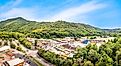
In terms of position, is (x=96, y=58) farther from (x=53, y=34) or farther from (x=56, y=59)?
(x=53, y=34)

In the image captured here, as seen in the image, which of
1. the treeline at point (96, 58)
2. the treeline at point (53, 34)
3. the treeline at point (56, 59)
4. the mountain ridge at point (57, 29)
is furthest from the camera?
the mountain ridge at point (57, 29)

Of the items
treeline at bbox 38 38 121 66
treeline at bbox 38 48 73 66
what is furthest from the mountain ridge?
treeline at bbox 38 38 121 66

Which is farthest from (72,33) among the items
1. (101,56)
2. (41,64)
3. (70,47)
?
(101,56)

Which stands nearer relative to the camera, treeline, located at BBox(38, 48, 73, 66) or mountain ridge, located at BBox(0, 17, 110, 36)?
treeline, located at BBox(38, 48, 73, 66)

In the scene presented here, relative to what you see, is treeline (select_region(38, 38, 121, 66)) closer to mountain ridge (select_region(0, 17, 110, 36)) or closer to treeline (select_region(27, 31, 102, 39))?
treeline (select_region(27, 31, 102, 39))

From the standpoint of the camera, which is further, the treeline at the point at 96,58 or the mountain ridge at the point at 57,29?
the mountain ridge at the point at 57,29

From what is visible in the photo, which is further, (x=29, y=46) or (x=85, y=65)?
(x=29, y=46)

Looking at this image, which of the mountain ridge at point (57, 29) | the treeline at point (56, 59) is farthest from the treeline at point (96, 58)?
the mountain ridge at point (57, 29)

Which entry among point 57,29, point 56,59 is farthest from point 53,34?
point 56,59

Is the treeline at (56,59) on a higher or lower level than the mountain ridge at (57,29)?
lower

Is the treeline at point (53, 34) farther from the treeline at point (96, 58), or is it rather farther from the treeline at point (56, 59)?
the treeline at point (96, 58)

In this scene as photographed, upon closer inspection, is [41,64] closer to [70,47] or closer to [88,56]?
[88,56]
